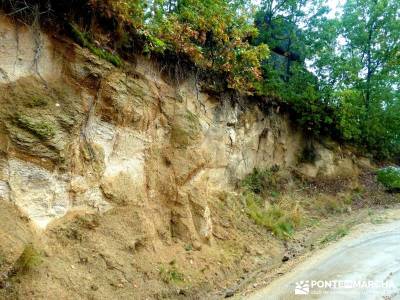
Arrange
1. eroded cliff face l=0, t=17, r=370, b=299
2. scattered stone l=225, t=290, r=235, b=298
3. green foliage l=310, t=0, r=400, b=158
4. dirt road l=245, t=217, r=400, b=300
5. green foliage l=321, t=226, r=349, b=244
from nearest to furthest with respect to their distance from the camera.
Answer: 1. eroded cliff face l=0, t=17, r=370, b=299
2. dirt road l=245, t=217, r=400, b=300
3. scattered stone l=225, t=290, r=235, b=298
4. green foliage l=321, t=226, r=349, b=244
5. green foliage l=310, t=0, r=400, b=158

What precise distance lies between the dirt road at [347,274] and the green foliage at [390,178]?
6.46 metres

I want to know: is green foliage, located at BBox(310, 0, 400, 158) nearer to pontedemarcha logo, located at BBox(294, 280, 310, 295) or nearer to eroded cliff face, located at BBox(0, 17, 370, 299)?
eroded cliff face, located at BBox(0, 17, 370, 299)

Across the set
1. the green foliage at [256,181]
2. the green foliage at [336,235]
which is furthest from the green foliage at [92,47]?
the green foliage at [336,235]

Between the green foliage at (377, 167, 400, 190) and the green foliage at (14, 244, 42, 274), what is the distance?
14.7 metres

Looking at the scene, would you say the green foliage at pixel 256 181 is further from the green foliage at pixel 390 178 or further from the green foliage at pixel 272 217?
the green foliage at pixel 390 178

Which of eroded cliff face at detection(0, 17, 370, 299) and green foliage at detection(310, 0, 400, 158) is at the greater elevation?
green foliage at detection(310, 0, 400, 158)

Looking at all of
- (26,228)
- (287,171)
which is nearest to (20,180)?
(26,228)

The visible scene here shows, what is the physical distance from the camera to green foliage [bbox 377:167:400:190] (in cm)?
1574

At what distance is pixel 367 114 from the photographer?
53.2 feet

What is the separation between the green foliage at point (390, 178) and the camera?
1574cm

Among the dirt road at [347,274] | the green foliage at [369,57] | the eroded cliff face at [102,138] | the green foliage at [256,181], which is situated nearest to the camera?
the eroded cliff face at [102,138]

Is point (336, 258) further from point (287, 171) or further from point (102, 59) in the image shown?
point (102, 59)

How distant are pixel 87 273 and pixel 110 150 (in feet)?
7.32

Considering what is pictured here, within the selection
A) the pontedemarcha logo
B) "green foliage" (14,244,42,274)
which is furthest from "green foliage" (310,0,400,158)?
"green foliage" (14,244,42,274)
